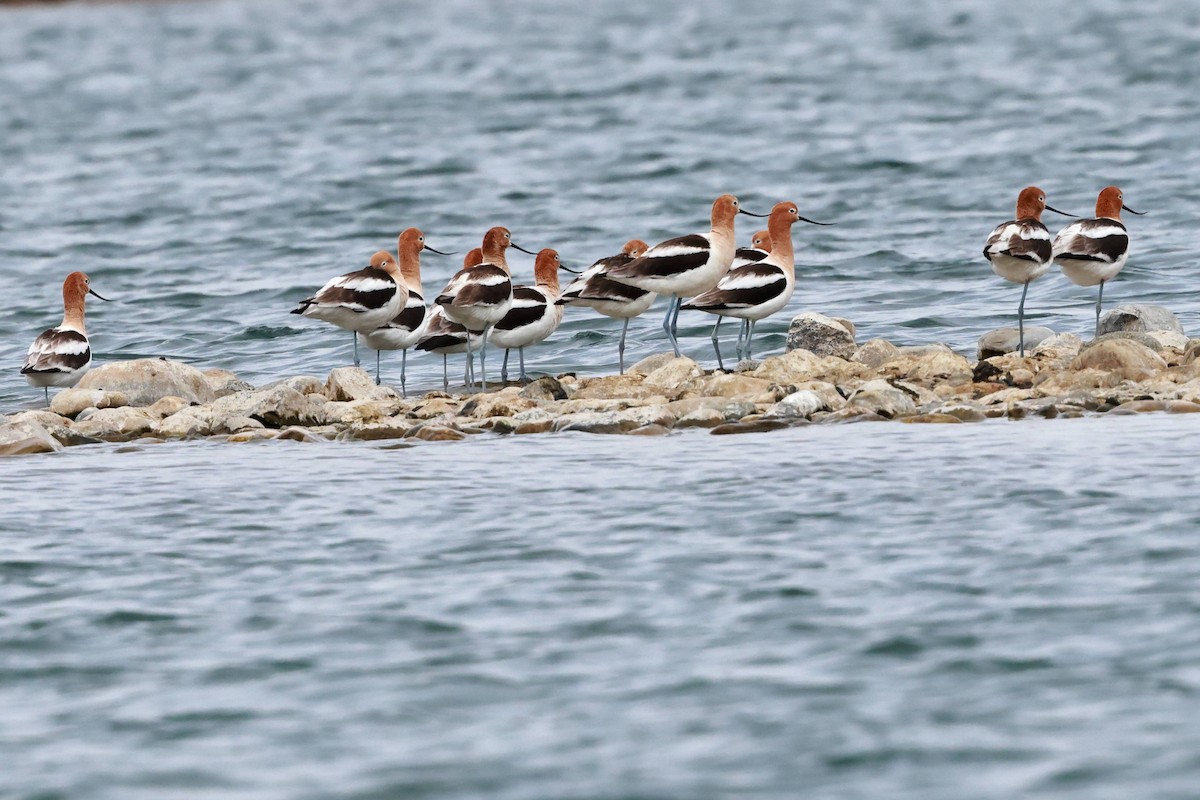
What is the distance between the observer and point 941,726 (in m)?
8.08

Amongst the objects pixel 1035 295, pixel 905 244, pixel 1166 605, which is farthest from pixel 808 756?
pixel 905 244

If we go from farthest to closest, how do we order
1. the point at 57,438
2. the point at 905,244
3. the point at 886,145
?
the point at 886,145 → the point at 905,244 → the point at 57,438

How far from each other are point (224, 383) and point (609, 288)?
4351 mm

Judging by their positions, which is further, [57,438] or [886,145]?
[886,145]

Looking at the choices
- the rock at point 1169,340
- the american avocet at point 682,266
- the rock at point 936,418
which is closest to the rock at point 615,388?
the american avocet at point 682,266

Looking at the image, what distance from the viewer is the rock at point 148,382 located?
18234 millimetres

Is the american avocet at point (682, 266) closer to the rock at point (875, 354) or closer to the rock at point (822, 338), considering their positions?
the rock at point (822, 338)

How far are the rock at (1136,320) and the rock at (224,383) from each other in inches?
343

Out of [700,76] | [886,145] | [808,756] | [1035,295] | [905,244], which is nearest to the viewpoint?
[808,756]

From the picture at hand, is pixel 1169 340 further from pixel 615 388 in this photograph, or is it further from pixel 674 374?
pixel 615 388

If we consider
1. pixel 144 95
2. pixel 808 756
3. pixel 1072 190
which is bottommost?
pixel 808 756

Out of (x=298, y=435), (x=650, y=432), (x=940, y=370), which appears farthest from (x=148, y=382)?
(x=940, y=370)

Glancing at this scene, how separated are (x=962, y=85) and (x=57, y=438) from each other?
37483 mm

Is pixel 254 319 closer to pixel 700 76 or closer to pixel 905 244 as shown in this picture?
pixel 905 244
